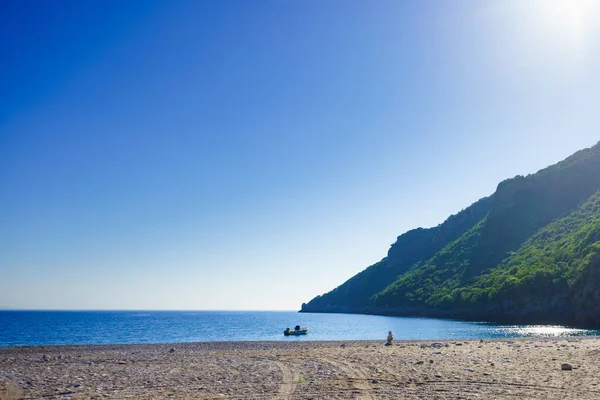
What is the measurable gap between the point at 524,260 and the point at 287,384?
123 meters

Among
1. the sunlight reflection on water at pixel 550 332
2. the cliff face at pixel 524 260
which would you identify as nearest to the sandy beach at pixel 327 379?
the sunlight reflection on water at pixel 550 332

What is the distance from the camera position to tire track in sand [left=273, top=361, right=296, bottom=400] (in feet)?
43.3

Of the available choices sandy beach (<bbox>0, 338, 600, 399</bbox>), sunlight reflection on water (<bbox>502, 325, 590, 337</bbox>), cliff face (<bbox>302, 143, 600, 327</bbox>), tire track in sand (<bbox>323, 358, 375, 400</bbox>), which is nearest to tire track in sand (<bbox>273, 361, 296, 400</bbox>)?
sandy beach (<bbox>0, 338, 600, 399</bbox>)

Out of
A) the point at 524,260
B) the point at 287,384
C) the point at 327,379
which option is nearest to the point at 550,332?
the point at 327,379

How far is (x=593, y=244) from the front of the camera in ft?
276

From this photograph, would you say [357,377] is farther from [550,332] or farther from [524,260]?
[524,260]

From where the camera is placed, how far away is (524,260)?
389 feet

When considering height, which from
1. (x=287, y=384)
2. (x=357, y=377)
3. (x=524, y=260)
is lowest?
(x=357, y=377)

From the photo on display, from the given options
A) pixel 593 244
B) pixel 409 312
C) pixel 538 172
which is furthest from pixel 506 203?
pixel 593 244

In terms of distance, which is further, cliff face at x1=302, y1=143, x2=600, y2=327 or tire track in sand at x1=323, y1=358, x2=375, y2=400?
cliff face at x1=302, y1=143, x2=600, y2=327

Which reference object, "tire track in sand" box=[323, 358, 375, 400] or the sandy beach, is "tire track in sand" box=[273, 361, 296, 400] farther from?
"tire track in sand" box=[323, 358, 375, 400]

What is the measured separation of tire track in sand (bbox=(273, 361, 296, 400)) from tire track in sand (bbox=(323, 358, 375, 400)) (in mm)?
2258

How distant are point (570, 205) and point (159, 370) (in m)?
149

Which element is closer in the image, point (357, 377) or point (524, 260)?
point (357, 377)
